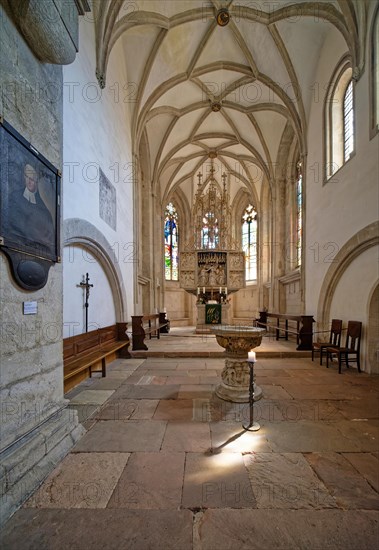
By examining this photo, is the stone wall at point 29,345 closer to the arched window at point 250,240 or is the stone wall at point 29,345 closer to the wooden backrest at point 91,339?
the wooden backrest at point 91,339

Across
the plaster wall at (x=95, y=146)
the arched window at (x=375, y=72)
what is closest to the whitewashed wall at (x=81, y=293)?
the plaster wall at (x=95, y=146)

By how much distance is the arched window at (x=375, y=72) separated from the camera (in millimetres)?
5203

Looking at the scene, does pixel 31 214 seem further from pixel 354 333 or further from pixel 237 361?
pixel 354 333

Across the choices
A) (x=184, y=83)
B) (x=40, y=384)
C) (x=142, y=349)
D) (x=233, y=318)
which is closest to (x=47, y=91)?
(x=40, y=384)

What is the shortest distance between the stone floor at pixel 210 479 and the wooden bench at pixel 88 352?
423 millimetres

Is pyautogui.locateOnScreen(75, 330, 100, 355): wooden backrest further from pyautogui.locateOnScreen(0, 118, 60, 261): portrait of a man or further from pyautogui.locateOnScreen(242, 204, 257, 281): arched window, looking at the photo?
pyautogui.locateOnScreen(242, 204, 257, 281): arched window

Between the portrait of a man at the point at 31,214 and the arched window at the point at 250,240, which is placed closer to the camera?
the portrait of a man at the point at 31,214

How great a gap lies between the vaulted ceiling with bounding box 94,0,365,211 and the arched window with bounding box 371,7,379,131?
34 centimetres

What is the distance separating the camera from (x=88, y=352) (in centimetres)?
506

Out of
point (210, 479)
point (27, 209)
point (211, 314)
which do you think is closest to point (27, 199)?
point (27, 209)

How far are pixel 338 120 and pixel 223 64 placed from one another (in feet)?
15.2

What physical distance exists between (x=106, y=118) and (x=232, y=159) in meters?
10.3

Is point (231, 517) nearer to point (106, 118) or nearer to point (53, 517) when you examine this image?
point (53, 517)

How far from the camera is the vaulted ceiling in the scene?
6.54m
